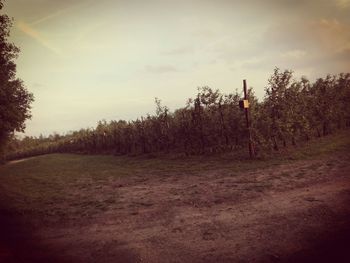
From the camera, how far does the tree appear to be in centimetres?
2228

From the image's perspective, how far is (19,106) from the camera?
2527cm

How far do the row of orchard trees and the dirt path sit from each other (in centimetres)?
573

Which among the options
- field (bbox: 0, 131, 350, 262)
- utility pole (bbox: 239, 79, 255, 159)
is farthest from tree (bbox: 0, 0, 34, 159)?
utility pole (bbox: 239, 79, 255, 159)

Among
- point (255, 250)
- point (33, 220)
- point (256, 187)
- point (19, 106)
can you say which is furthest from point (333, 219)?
point (19, 106)

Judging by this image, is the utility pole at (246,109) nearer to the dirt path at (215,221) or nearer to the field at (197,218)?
the field at (197,218)

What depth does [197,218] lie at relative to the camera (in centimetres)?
799

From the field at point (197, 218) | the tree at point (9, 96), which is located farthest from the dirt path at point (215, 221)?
the tree at point (9, 96)

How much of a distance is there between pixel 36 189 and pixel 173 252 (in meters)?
12.2

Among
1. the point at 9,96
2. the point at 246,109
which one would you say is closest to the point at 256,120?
the point at 246,109

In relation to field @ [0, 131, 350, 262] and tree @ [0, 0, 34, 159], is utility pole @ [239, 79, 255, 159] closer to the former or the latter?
field @ [0, 131, 350, 262]

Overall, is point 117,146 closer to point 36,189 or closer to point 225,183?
point 36,189

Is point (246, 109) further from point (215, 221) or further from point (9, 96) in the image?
point (9, 96)

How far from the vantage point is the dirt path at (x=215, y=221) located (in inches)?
230

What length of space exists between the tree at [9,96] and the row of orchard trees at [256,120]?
436 inches
